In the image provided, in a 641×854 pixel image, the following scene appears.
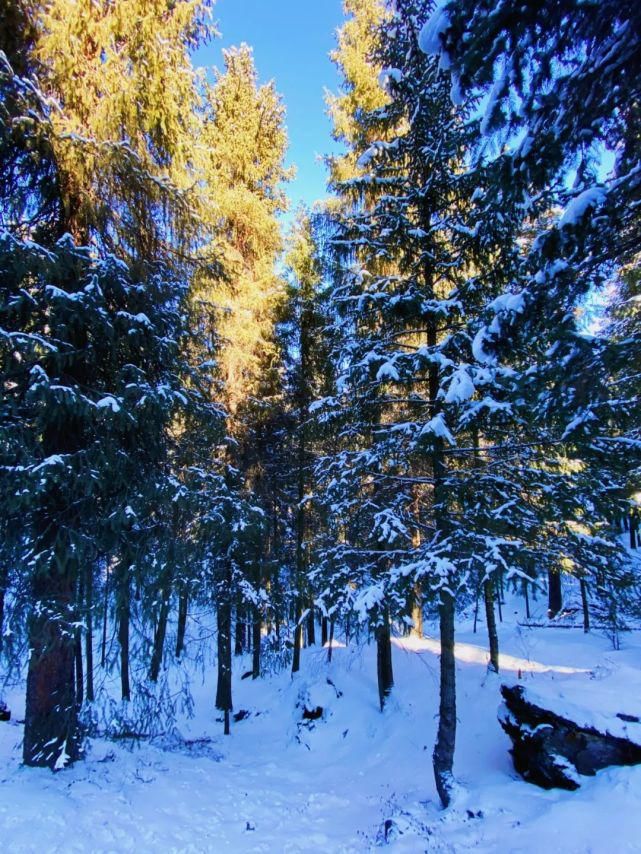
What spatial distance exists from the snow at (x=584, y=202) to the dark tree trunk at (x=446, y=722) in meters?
4.40

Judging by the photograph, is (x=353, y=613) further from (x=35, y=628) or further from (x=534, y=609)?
(x=534, y=609)

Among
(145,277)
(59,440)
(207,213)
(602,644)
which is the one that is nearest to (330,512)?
(59,440)

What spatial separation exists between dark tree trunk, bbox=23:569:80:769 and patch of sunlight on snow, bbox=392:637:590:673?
7.87 m

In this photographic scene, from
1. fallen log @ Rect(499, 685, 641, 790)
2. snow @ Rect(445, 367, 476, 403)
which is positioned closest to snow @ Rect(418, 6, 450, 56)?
snow @ Rect(445, 367, 476, 403)

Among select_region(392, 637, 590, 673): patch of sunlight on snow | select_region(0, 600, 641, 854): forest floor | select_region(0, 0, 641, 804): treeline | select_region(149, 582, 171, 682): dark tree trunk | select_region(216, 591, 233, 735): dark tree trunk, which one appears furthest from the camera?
select_region(392, 637, 590, 673): patch of sunlight on snow

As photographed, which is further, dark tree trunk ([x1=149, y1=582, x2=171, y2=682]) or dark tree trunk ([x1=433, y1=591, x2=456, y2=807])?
dark tree trunk ([x1=149, y1=582, x2=171, y2=682])

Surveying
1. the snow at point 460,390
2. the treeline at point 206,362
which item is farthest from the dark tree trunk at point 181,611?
the snow at point 460,390

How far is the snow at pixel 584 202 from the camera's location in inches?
116

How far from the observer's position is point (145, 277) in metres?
6.48

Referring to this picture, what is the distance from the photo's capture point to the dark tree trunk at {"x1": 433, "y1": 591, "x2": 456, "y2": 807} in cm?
576

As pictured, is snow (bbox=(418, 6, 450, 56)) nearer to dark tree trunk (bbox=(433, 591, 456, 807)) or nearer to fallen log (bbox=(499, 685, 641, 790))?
dark tree trunk (bbox=(433, 591, 456, 807))

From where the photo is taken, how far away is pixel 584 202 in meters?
2.97

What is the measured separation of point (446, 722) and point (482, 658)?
784cm

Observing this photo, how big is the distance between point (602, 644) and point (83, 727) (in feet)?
52.5
